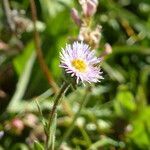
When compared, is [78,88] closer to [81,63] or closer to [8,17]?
[8,17]

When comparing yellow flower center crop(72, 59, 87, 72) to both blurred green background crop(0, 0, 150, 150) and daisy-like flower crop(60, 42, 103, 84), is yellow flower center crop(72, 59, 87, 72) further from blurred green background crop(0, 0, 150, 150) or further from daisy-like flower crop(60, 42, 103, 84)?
blurred green background crop(0, 0, 150, 150)

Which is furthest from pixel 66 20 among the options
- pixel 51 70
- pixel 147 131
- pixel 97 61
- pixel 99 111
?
pixel 97 61

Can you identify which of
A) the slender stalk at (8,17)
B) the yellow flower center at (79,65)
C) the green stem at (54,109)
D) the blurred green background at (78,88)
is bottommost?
the blurred green background at (78,88)

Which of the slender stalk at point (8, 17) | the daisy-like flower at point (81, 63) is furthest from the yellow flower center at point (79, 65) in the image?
the slender stalk at point (8, 17)

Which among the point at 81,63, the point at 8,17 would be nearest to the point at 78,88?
the point at 8,17

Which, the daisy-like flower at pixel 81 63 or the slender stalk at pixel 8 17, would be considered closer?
the daisy-like flower at pixel 81 63

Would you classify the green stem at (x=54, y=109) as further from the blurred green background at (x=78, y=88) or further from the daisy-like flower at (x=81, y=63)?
the blurred green background at (x=78, y=88)
